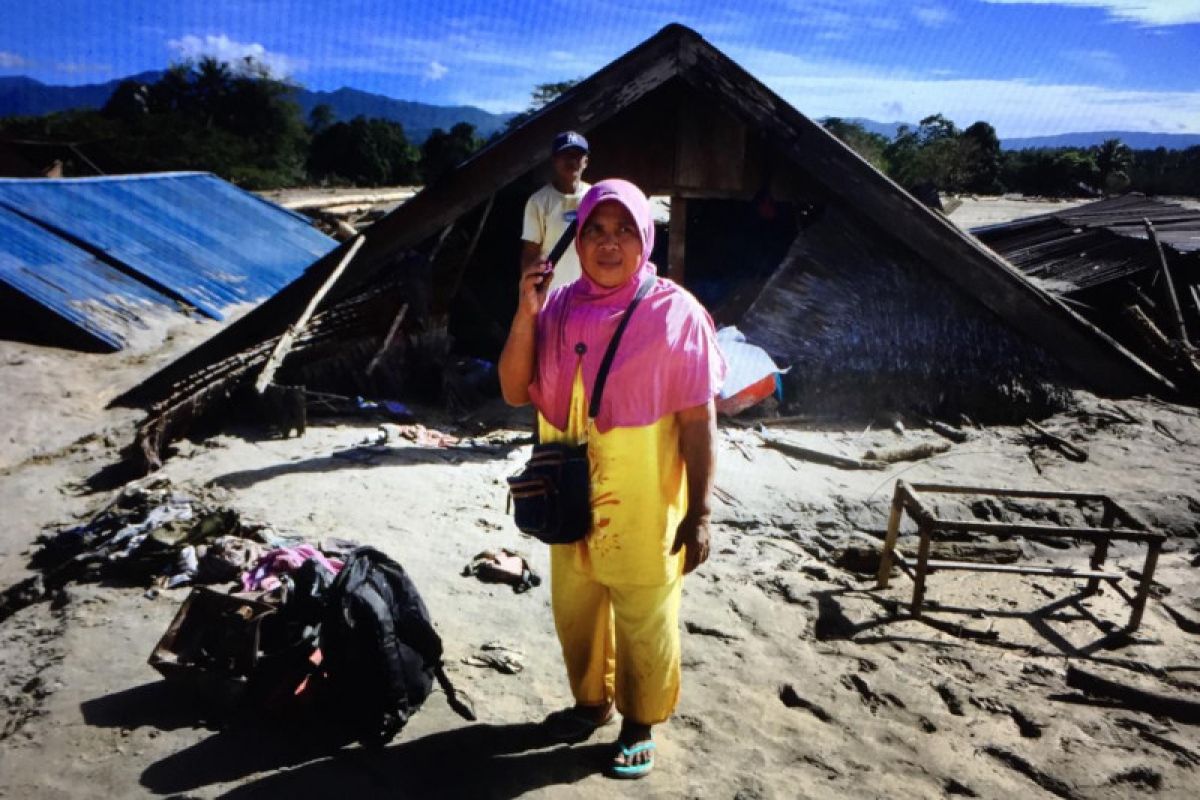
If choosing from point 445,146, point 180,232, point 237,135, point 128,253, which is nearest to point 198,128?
point 237,135

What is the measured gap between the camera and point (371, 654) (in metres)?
2.55

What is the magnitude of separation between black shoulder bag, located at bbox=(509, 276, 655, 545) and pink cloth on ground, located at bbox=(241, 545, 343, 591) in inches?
56.6

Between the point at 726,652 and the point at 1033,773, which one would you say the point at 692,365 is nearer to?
the point at 726,652

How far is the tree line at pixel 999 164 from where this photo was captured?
3503 centimetres

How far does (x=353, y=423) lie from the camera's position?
6.25 meters

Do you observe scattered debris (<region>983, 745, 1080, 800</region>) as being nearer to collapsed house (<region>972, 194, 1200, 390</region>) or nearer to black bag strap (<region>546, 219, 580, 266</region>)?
black bag strap (<region>546, 219, 580, 266</region>)

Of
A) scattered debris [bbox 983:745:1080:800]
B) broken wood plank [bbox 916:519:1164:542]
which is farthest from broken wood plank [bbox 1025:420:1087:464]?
scattered debris [bbox 983:745:1080:800]

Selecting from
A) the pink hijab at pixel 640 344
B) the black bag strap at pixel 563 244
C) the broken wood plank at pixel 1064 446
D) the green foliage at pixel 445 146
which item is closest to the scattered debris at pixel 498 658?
the pink hijab at pixel 640 344

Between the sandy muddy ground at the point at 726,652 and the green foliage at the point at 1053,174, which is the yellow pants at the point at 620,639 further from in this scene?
the green foliage at the point at 1053,174

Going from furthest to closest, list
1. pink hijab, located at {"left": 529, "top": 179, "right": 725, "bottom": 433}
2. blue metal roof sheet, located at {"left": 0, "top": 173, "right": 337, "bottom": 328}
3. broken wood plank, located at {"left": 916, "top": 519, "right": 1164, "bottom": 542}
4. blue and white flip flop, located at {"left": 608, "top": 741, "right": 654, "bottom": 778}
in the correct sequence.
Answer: blue metal roof sheet, located at {"left": 0, "top": 173, "right": 337, "bottom": 328} < broken wood plank, located at {"left": 916, "top": 519, "right": 1164, "bottom": 542} < blue and white flip flop, located at {"left": 608, "top": 741, "right": 654, "bottom": 778} < pink hijab, located at {"left": 529, "top": 179, "right": 725, "bottom": 433}

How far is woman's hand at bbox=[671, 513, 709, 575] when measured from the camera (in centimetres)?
238

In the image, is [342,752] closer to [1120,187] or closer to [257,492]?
[257,492]

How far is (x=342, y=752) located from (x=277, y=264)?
13210 millimetres

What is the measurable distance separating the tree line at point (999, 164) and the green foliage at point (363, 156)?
23.7 m
